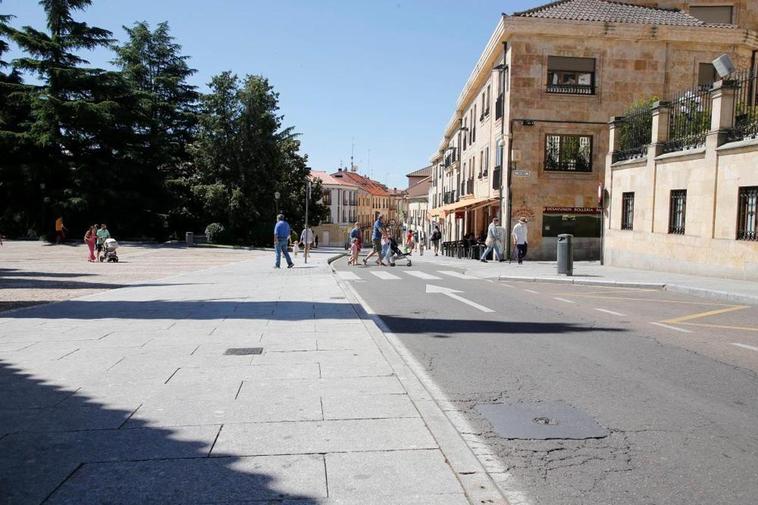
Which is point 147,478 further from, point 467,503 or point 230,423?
point 467,503

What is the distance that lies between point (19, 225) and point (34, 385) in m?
42.8

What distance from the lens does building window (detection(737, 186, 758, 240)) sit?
14.7m

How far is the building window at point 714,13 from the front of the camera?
33.6 m

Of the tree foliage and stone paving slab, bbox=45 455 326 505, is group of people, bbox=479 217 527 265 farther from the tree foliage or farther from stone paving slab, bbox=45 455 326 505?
the tree foliage

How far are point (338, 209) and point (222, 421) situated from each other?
340 ft

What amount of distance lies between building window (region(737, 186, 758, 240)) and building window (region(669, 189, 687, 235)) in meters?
2.27

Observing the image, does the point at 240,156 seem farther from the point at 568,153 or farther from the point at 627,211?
the point at 627,211

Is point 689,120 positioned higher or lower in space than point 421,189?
lower

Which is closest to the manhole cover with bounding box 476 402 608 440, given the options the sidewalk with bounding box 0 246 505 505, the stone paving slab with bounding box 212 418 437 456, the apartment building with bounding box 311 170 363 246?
the sidewalk with bounding box 0 246 505 505

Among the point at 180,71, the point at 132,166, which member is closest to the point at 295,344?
the point at 132,166

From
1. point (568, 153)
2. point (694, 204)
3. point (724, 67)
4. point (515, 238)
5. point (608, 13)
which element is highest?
point (608, 13)

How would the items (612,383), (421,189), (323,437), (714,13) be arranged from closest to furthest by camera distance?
(323,437) → (612,383) → (714,13) → (421,189)

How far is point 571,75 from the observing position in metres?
28.0

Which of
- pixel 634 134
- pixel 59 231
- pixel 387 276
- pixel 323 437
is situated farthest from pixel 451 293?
pixel 59 231
